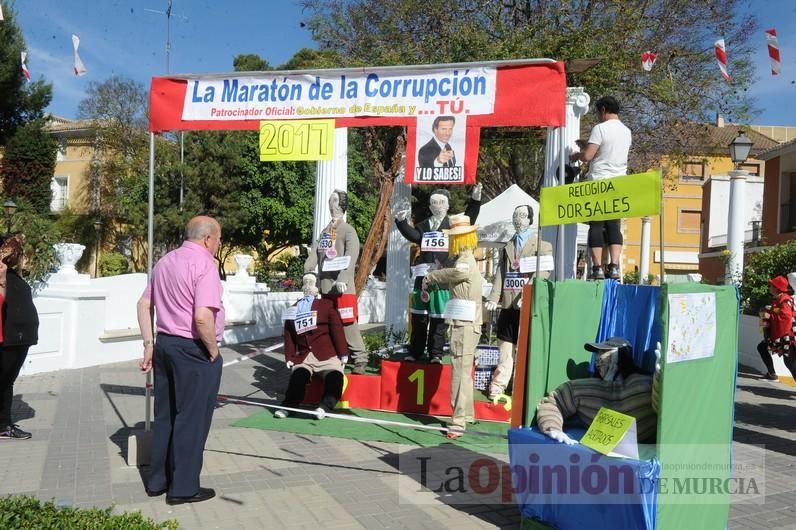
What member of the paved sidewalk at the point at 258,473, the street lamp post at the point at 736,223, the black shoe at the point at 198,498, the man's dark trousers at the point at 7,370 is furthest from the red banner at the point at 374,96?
the street lamp post at the point at 736,223

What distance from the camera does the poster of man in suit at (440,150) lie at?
597 cm

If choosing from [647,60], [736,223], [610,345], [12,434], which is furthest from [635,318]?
[736,223]

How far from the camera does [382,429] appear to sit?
22.6ft

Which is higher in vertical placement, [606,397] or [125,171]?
[125,171]

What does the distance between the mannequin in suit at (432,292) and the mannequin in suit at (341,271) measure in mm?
636

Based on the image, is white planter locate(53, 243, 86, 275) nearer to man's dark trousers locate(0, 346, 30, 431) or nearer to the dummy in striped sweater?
man's dark trousers locate(0, 346, 30, 431)

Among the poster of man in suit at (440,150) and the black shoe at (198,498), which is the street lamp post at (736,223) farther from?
the black shoe at (198,498)

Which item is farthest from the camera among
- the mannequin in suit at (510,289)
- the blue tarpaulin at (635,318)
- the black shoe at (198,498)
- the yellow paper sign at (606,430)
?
the mannequin in suit at (510,289)

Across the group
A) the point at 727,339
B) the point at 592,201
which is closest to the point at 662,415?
the point at 727,339

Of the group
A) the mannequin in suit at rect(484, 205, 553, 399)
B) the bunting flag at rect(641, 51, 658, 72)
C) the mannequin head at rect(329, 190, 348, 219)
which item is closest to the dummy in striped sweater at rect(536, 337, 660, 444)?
the mannequin in suit at rect(484, 205, 553, 399)

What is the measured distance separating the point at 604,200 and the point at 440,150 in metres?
2.26

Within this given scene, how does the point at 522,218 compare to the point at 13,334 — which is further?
the point at 522,218

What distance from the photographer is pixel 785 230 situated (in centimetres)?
2514

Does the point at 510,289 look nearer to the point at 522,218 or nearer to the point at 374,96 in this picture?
the point at 522,218
